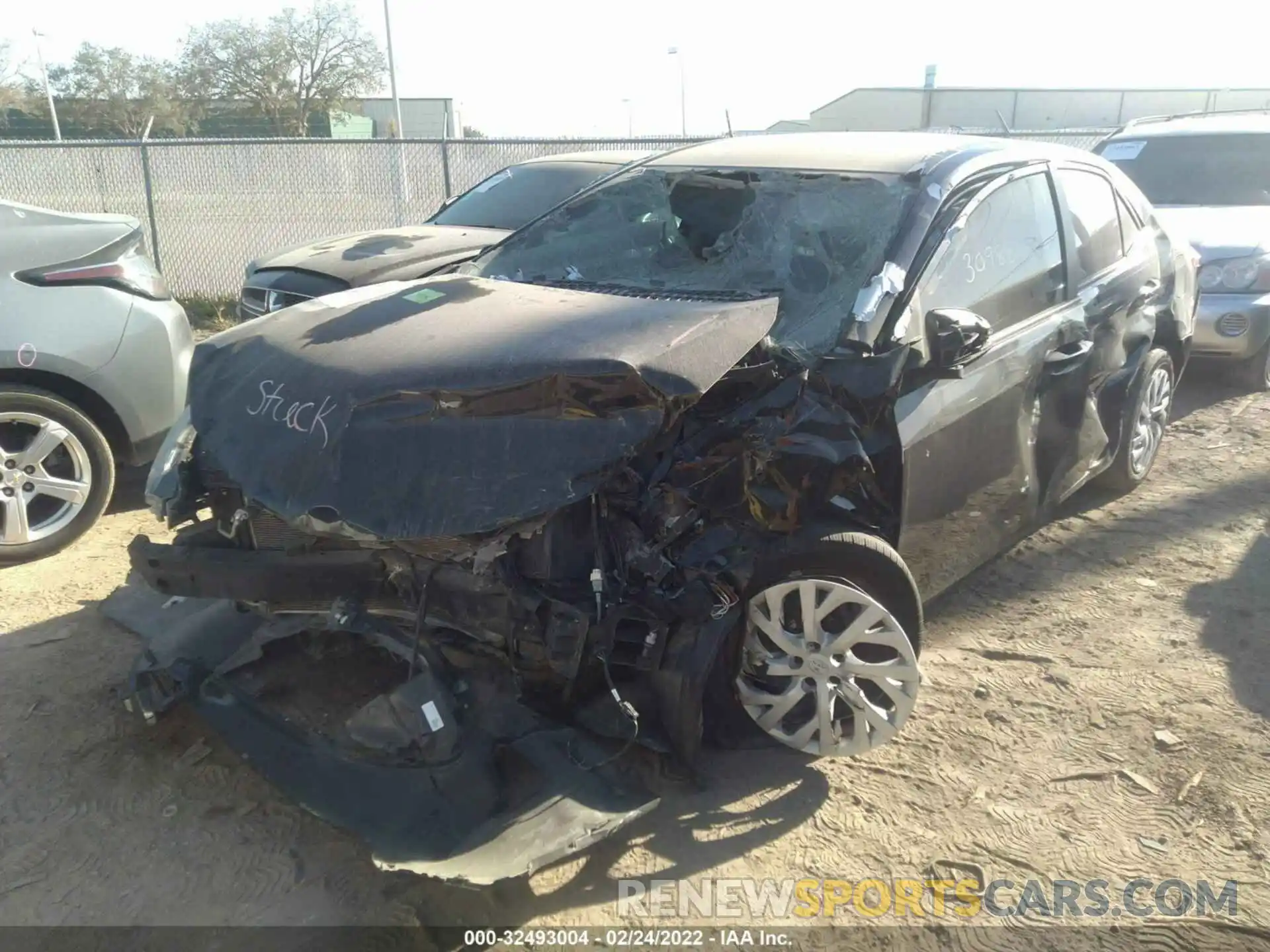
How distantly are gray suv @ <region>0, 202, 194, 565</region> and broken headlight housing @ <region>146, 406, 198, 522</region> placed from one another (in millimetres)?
1508

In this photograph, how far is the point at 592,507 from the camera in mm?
2848

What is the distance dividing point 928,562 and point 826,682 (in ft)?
2.37

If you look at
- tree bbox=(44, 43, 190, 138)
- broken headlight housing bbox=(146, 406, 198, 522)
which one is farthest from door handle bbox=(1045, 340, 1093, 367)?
tree bbox=(44, 43, 190, 138)

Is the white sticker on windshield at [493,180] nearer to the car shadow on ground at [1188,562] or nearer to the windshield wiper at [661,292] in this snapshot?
the windshield wiper at [661,292]

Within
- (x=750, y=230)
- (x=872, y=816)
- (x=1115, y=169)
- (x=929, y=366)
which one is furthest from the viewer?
(x=1115, y=169)

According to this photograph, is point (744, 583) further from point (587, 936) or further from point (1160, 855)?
point (1160, 855)

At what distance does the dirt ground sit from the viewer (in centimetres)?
270

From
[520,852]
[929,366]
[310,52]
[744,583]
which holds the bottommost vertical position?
[520,852]

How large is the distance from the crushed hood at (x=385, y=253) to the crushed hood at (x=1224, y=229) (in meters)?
4.81

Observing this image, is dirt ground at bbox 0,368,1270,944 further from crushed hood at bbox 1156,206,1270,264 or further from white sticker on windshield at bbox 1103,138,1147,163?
white sticker on windshield at bbox 1103,138,1147,163

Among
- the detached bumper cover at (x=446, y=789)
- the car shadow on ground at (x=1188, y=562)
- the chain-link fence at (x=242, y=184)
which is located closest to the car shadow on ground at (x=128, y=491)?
the detached bumper cover at (x=446, y=789)

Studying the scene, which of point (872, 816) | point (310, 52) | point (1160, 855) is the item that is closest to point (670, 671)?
point (872, 816)

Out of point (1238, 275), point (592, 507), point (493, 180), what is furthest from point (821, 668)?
point (493, 180)

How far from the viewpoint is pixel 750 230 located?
3826mm
